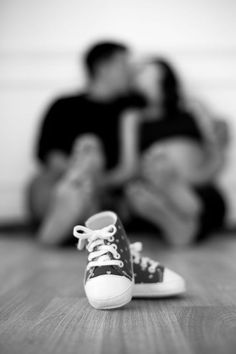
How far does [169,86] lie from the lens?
2480mm

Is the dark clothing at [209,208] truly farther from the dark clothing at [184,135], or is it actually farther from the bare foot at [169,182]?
the bare foot at [169,182]

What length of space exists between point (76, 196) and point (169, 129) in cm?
75

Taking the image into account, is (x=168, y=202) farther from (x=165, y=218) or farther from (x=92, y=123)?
(x=92, y=123)

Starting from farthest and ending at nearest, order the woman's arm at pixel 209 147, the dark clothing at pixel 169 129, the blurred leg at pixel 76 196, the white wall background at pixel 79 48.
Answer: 1. the white wall background at pixel 79 48
2. the dark clothing at pixel 169 129
3. the woman's arm at pixel 209 147
4. the blurred leg at pixel 76 196

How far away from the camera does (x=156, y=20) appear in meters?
2.77

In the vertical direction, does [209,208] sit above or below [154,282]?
below

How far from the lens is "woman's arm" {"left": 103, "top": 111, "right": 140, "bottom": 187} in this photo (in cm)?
229

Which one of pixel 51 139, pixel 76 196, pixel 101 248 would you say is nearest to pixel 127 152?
pixel 51 139

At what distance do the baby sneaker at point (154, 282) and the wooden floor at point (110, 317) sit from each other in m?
0.02

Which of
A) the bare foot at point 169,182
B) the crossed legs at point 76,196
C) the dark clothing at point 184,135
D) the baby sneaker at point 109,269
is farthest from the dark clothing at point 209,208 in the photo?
the baby sneaker at point 109,269

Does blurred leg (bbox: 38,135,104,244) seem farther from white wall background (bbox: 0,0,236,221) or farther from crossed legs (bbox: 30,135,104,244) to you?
white wall background (bbox: 0,0,236,221)

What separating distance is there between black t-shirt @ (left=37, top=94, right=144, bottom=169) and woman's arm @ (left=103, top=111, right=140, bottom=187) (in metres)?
0.06

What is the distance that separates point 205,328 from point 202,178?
1428mm

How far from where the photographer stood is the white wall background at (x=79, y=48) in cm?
274
